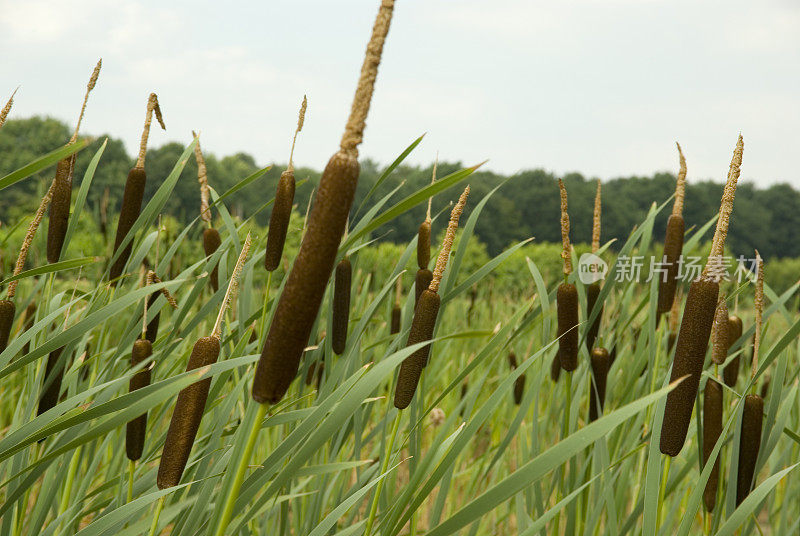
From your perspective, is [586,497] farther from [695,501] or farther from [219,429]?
[219,429]

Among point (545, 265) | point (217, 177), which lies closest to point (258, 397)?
point (545, 265)

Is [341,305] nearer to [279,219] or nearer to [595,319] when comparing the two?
[279,219]

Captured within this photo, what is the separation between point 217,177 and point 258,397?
2605 cm

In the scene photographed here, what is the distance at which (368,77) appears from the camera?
403mm

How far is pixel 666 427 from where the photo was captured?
82 centimetres

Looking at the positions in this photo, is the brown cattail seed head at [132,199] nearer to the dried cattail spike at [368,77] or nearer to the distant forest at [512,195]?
the dried cattail spike at [368,77]

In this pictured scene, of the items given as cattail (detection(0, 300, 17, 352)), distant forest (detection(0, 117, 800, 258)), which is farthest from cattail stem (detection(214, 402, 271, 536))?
distant forest (detection(0, 117, 800, 258))

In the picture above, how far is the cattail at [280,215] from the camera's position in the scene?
3.37ft

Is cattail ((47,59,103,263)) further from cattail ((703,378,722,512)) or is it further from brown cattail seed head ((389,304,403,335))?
cattail ((703,378,722,512))

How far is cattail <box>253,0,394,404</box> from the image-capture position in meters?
0.41

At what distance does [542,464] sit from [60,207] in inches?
35.8

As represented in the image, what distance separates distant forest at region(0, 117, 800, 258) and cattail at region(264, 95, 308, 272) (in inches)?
595

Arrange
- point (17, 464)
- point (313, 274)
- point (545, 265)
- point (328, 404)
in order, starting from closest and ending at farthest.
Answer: point (313, 274) → point (328, 404) → point (17, 464) → point (545, 265)

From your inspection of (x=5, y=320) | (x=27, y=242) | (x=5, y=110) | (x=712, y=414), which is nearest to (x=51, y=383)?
(x=5, y=320)
